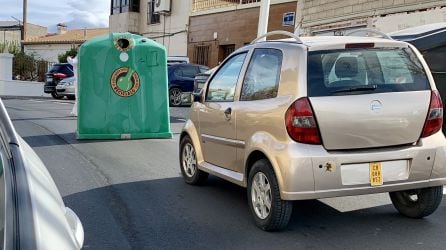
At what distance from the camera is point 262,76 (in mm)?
5121

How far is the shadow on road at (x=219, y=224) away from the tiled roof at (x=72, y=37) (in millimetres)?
47498

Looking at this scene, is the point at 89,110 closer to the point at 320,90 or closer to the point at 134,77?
the point at 134,77

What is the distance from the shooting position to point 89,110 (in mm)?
10047

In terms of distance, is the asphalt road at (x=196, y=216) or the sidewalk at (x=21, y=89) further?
the sidewalk at (x=21, y=89)

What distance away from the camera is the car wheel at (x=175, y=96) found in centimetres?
1950

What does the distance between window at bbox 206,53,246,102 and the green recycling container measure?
4.25 meters

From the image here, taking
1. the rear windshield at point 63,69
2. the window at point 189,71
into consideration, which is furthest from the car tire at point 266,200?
the rear windshield at point 63,69

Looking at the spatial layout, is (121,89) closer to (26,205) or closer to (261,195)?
(261,195)

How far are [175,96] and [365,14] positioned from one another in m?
7.22

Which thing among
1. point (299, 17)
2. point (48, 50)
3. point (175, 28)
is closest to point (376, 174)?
point (299, 17)

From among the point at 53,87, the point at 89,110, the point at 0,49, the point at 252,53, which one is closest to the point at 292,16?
the point at 53,87

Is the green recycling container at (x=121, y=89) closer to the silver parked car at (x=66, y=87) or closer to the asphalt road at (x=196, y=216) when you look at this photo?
the asphalt road at (x=196, y=216)

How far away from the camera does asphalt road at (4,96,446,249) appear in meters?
4.46

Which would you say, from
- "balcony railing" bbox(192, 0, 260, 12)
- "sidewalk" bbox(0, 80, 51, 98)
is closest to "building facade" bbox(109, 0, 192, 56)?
"balcony railing" bbox(192, 0, 260, 12)
